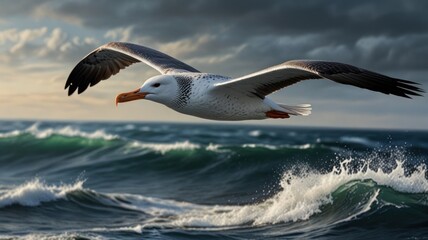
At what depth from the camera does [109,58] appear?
11.1 meters

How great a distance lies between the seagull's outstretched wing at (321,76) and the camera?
664 cm

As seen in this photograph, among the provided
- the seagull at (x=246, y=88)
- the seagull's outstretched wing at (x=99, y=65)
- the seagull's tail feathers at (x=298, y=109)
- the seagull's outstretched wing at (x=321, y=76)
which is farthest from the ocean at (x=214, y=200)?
the seagull's outstretched wing at (x=321, y=76)

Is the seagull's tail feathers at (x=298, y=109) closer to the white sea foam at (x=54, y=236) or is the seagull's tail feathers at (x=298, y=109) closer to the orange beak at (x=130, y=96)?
the orange beak at (x=130, y=96)

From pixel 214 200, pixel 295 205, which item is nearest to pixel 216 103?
pixel 295 205

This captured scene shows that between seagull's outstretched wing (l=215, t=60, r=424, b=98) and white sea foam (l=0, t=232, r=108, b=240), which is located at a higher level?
seagull's outstretched wing (l=215, t=60, r=424, b=98)

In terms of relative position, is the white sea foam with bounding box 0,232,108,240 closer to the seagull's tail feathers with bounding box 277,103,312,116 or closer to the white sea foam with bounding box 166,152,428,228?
the white sea foam with bounding box 166,152,428,228

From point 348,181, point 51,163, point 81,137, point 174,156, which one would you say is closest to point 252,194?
point 348,181

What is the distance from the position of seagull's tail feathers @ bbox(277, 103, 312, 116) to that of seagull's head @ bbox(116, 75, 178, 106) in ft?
4.79

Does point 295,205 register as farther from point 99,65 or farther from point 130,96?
point 130,96

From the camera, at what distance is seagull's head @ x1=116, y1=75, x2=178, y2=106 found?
7633mm

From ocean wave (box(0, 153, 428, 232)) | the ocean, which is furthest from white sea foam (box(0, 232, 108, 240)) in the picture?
ocean wave (box(0, 153, 428, 232))

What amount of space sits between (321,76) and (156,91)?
77.7 inches

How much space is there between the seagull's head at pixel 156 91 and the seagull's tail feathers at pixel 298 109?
4.79 ft

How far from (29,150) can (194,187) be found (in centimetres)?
1554
